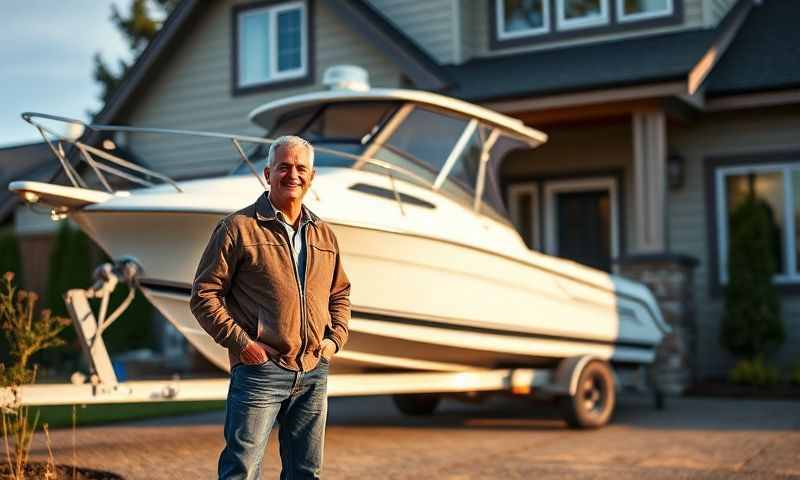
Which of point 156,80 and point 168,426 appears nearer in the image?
point 168,426

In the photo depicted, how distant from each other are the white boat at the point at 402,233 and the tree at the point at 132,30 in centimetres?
2587

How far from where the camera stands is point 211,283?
4.03 m

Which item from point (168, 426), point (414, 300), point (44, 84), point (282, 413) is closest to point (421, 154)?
point (414, 300)

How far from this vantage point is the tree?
34000 mm

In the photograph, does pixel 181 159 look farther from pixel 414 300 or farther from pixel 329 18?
pixel 414 300

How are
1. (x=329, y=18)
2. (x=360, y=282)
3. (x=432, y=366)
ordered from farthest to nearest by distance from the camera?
1. (x=329, y=18)
2. (x=432, y=366)
3. (x=360, y=282)

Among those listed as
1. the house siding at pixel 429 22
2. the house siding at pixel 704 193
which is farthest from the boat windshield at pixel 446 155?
the house siding at pixel 429 22

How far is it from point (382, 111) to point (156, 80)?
986 cm

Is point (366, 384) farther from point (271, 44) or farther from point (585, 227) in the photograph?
point (271, 44)

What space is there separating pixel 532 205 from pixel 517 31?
2489 mm

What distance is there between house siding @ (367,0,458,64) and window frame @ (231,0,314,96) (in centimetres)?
118

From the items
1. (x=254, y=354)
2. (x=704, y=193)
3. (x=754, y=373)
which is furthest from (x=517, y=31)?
(x=254, y=354)

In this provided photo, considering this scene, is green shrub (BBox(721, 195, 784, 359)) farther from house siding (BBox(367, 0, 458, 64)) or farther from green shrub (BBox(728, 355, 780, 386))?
house siding (BBox(367, 0, 458, 64))

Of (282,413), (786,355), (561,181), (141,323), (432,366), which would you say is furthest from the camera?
(141,323)
